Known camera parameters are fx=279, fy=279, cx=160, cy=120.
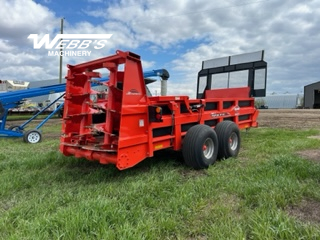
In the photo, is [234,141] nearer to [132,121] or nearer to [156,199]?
[132,121]

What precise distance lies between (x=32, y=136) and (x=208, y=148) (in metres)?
5.87

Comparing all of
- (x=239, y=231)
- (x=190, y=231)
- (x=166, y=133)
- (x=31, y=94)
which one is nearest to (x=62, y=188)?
(x=166, y=133)

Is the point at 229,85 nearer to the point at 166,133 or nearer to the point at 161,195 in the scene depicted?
the point at 166,133

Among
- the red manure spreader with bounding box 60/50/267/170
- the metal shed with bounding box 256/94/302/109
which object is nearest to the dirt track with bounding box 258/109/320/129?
the red manure spreader with bounding box 60/50/267/170

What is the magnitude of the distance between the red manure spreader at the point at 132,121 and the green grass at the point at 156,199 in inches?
15.1

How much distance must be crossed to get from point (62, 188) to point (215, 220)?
7.22 feet

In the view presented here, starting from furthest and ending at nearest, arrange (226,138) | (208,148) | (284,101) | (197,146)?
(284,101) < (226,138) < (208,148) < (197,146)

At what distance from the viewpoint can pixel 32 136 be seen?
27.5 feet

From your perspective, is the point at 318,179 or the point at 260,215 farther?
the point at 318,179

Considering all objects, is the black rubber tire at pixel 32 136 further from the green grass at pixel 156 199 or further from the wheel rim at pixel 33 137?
the green grass at pixel 156 199

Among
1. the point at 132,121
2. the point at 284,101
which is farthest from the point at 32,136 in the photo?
the point at 284,101

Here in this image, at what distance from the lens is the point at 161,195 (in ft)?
11.1

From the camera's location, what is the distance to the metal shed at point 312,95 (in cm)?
4609

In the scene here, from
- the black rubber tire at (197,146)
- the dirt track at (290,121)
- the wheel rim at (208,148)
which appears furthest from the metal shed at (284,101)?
the black rubber tire at (197,146)
